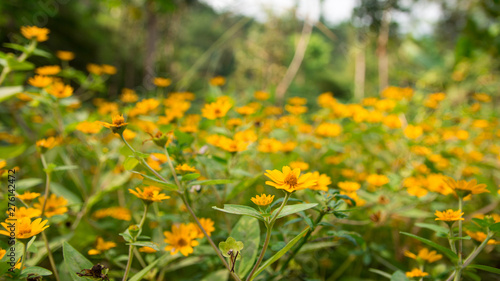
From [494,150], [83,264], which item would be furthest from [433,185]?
[494,150]

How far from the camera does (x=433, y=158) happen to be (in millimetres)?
1233

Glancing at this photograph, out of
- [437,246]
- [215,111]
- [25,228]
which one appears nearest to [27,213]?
[25,228]

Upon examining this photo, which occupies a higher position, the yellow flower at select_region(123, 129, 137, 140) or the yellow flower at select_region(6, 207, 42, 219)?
the yellow flower at select_region(123, 129, 137, 140)

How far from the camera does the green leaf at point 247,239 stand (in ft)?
1.93

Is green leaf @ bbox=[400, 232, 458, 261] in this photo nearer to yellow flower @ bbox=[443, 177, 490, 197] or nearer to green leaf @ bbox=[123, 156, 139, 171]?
yellow flower @ bbox=[443, 177, 490, 197]

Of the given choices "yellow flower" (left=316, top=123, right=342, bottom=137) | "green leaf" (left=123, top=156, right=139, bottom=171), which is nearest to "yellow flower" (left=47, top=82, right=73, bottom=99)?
"green leaf" (left=123, top=156, right=139, bottom=171)

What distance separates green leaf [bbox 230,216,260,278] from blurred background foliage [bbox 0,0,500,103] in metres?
0.94

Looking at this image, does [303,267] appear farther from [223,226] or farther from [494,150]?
[494,150]

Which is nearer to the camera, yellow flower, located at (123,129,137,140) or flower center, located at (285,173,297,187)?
flower center, located at (285,173,297,187)

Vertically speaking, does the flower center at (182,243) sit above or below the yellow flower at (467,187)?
below

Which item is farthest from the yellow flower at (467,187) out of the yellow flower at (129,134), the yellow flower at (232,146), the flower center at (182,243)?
the yellow flower at (129,134)

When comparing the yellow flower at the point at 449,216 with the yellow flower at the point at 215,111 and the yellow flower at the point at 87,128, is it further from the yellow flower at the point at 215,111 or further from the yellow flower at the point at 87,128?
the yellow flower at the point at 87,128

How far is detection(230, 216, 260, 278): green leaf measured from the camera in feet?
1.93

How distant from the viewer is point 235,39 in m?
4.46
